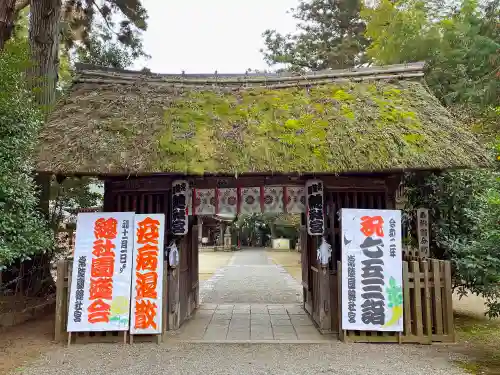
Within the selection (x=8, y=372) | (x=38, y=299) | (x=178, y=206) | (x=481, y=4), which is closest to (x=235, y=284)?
(x=38, y=299)

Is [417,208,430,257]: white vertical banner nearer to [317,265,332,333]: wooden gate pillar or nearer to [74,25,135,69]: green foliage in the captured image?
[317,265,332,333]: wooden gate pillar

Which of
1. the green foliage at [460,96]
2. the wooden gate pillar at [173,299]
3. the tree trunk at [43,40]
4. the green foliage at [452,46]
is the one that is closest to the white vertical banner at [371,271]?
the green foliage at [460,96]

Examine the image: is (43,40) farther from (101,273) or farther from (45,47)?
(101,273)

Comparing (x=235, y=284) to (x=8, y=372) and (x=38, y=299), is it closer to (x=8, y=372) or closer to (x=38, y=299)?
(x=38, y=299)

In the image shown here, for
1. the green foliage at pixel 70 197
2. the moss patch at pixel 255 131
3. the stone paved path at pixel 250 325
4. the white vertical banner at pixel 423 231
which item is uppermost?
the moss patch at pixel 255 131

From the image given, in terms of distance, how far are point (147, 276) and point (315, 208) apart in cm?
317

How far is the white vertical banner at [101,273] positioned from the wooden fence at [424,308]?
145 inches

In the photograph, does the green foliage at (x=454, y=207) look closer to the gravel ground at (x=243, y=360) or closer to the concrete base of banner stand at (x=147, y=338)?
the gravel ground at (x=243, y=360)

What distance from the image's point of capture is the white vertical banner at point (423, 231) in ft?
25.1

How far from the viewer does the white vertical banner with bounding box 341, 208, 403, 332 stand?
20.4 feet

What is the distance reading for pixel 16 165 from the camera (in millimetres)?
5762

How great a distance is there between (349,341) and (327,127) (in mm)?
3770

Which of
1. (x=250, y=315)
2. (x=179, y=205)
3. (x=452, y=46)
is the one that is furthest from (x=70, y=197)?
(x=452, y=46)

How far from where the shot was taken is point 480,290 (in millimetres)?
7172
